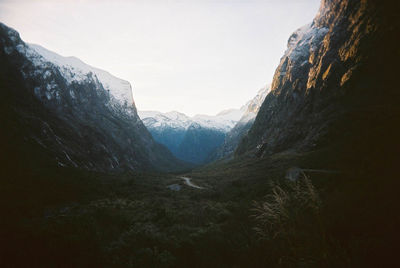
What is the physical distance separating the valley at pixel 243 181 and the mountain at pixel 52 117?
0.56m

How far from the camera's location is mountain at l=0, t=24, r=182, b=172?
42309mm

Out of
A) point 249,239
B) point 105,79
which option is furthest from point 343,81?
point 105,79

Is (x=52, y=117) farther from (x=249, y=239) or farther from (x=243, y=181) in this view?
(x=249, y=239)

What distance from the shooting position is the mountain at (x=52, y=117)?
42.3m

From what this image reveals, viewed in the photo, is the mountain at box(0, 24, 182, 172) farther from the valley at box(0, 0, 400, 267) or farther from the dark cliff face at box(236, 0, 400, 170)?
the dark cliff face at box(236, 0, 400, 170)

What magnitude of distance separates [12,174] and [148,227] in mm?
24177

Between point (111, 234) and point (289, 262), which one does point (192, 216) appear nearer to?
point (111, 234)

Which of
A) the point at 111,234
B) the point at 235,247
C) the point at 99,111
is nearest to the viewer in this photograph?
the point at 235,247

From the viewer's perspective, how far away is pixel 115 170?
251 ft

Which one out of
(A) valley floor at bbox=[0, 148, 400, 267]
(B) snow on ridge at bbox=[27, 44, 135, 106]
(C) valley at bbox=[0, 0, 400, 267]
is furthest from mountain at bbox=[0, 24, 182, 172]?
(A) valley floor at bbox=[0, 148, 400, 267]

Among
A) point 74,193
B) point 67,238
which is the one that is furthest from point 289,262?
point 74,193

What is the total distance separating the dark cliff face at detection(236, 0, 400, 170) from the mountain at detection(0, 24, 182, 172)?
58339mm

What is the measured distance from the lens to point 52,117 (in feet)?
204

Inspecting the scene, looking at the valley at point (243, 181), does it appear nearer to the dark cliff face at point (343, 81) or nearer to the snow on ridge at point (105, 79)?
the dark cliff face at point (343, 81)
